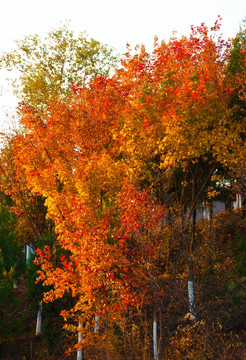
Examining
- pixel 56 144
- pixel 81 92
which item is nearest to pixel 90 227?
pixel 56 144

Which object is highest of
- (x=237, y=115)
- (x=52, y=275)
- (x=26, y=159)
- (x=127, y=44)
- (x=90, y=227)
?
(x=127, y=44)

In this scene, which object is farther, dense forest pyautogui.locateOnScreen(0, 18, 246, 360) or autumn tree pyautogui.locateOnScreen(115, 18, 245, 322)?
autumn tree pyautogui.locateOnScreen(115, 18, 245, 322)

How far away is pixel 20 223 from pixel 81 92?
10.7 m

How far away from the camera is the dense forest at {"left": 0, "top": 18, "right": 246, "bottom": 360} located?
47.8 feet

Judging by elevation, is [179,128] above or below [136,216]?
above

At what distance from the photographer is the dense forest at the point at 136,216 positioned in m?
14.6

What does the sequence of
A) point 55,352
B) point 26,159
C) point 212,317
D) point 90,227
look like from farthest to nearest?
point 26,159, point 55,352, point 212,317, point 90,227

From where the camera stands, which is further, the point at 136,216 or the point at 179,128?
the point at 179,128

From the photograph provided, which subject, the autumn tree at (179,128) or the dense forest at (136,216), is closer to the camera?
the dense forest at (136,216)

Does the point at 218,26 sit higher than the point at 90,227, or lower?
higher

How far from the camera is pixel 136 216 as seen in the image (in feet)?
45.1

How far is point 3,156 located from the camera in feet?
86.7

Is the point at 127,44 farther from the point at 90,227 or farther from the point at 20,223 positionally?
the point at 90,227

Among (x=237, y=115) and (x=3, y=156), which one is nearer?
(x=237, y=115)
